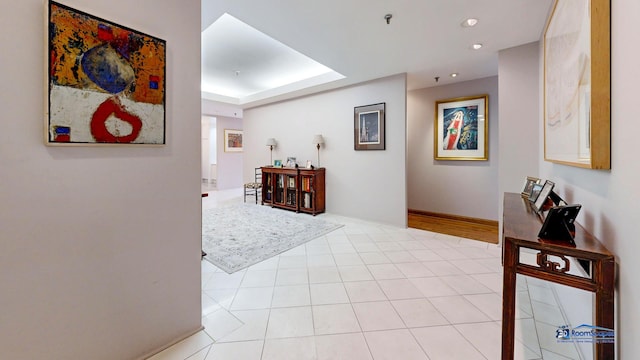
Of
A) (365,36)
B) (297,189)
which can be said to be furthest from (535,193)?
(297,189)

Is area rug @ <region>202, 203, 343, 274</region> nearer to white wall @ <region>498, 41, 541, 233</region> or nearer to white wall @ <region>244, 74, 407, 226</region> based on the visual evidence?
white wall @ <region>244, 74, 407, 226</region>

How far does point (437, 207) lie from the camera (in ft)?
16.2

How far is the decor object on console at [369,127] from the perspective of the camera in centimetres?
414

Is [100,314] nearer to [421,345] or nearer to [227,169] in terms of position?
[421,345]

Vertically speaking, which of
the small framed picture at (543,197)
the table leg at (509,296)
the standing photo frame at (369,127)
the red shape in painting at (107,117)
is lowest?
the table leg at (509,296)

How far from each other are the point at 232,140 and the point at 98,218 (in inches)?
295

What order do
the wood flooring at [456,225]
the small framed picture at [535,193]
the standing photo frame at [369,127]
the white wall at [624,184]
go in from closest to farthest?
the white wall at [624,184]
the small framed picture at [535,193]
the wood flooring at [456,225]
the standing photo frame at [369,127]

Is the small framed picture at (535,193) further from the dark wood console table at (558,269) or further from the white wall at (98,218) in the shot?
the white wall at (98,218)

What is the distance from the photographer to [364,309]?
1880 millimetres

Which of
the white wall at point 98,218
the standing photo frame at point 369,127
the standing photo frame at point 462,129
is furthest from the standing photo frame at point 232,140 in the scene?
the white wall at point 98,218

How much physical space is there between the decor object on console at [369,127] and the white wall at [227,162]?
16.4ft

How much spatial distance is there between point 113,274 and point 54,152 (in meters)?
0.67

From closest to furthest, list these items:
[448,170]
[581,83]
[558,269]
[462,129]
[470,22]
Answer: [558,269] < [581,83] < [470,22] < [462,129] < [448,170]

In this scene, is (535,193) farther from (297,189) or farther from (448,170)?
(297,189)
